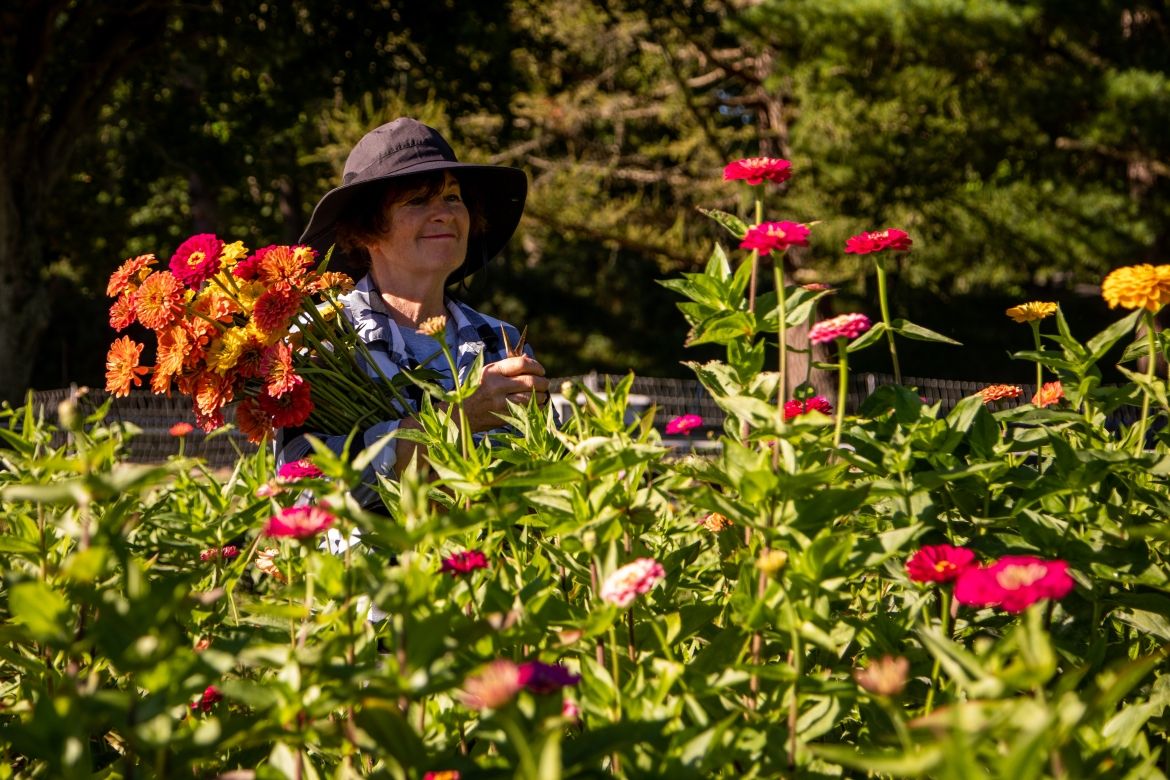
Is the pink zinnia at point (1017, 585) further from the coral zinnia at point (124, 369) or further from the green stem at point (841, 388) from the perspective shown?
the coral zinnia at point (124, 369)

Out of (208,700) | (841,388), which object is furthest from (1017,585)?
(208,700)

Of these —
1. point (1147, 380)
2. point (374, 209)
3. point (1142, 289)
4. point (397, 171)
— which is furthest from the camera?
point (374, 209)

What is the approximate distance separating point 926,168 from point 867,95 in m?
1.10

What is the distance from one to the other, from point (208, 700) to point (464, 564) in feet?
1.76

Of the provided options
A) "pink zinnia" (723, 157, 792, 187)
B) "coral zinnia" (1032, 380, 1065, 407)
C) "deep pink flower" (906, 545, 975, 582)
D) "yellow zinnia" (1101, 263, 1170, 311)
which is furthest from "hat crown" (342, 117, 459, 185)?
"deep pink flower" (906, 545, 975, 582)

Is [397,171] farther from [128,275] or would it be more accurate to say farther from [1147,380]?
[1147,380]

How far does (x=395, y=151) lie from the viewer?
9.06 feet

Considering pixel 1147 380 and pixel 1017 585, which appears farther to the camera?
pixel 1147 380

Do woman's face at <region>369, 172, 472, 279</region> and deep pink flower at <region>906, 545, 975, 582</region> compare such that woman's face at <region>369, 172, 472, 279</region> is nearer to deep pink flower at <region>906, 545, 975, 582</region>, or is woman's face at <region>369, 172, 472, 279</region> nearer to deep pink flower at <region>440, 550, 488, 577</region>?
deep pink flower at <region>440, 550, 488, 577</region>

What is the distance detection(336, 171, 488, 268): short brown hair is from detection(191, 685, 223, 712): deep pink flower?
4.76 feet

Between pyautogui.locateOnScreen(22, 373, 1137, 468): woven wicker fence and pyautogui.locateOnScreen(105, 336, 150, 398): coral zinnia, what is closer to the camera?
pyautogui.locateOnScreen(105, 336, 150, 398): coral zinnia

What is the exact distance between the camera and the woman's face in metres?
2.75

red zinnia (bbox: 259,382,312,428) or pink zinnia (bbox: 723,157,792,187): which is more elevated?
pink zinnia (bbox: 723,157,792,187)

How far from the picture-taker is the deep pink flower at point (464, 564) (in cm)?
137
